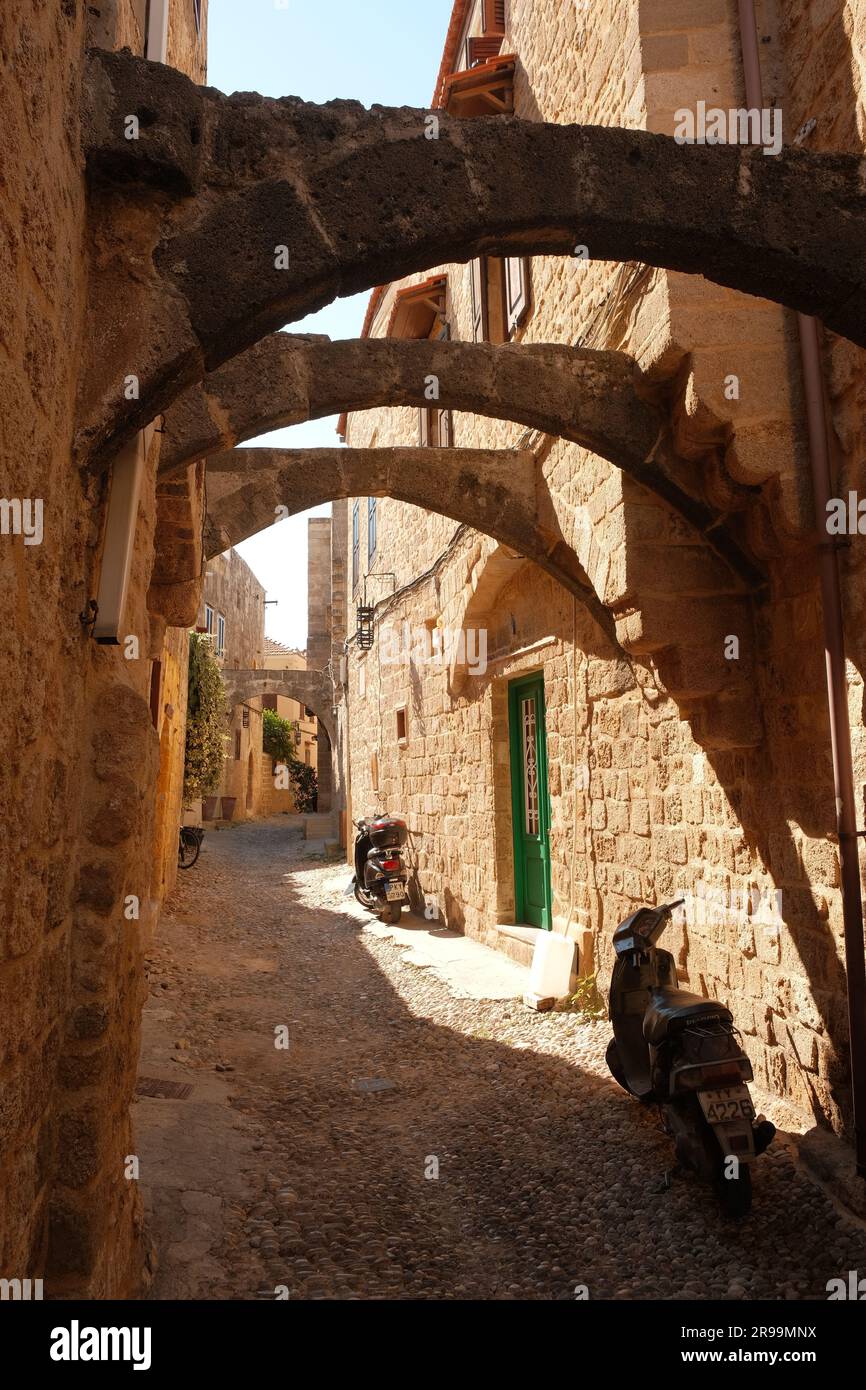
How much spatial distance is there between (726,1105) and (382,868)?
20.7ft

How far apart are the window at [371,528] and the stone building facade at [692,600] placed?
6005 mm

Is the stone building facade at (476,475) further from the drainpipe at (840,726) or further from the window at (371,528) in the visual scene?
the window at (371,528)

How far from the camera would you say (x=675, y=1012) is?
3248mm

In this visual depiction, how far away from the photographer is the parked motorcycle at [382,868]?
895cm

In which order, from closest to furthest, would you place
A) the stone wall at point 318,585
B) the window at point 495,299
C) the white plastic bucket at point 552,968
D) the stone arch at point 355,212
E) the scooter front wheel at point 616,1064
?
the stone arch at point 355,212 < the scooter front wheel at point 616,1064 < the white plastic bucket at point 552,968 < the window at point 495,299 < the stone wall at point 318,585

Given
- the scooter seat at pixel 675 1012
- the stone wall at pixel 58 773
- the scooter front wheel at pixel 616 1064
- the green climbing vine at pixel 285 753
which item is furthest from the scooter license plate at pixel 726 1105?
the green climbing vine at pixel 285 753

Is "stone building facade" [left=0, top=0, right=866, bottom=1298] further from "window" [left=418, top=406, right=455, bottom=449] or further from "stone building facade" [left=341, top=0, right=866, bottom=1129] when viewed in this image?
"window" [left=418, top=406, right=455, bottom=449]

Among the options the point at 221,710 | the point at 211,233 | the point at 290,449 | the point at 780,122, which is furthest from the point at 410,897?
the point at 211,233

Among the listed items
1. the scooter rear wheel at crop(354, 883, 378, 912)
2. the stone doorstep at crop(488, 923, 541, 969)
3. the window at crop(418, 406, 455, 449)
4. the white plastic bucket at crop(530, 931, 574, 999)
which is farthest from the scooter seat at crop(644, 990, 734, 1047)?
the window at crop(418, 406, 455, 449)

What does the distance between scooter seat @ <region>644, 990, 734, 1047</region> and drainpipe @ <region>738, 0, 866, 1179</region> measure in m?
0.43

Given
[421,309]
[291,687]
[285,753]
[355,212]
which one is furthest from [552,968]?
[285,753]

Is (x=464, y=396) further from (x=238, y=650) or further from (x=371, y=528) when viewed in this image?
(x=238, y=650)

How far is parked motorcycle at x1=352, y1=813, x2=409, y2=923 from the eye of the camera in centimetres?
895
